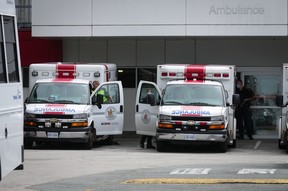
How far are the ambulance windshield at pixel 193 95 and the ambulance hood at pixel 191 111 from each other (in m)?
0.35

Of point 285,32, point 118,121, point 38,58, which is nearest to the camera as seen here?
point 118,121

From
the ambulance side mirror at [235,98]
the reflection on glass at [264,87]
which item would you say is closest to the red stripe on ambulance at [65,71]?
the ambulance side mirror at [235,98]

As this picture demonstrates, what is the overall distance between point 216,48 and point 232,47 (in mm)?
612

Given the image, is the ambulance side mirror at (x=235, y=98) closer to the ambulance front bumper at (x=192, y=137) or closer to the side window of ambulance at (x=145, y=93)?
the ambulance front bumper at (x=192, y=137)

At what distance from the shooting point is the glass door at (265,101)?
30.0 meters

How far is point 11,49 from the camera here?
→ 1218 cm

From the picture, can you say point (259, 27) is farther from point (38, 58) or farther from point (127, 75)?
point (38, 58)

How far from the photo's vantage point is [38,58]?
3020 centimetres

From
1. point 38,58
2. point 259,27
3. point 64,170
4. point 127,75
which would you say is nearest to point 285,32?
point 259,27

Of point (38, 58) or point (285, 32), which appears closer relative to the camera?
point (285, 32)

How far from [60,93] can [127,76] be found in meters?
8.08

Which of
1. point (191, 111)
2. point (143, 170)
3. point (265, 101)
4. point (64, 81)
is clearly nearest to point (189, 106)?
point (191, 111)

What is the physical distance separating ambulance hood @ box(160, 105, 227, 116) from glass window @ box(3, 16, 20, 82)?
33.1ft

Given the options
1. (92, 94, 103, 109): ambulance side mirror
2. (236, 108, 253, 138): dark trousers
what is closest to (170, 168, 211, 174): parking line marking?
(92, 94, 103, 109): ambulance side mirror
